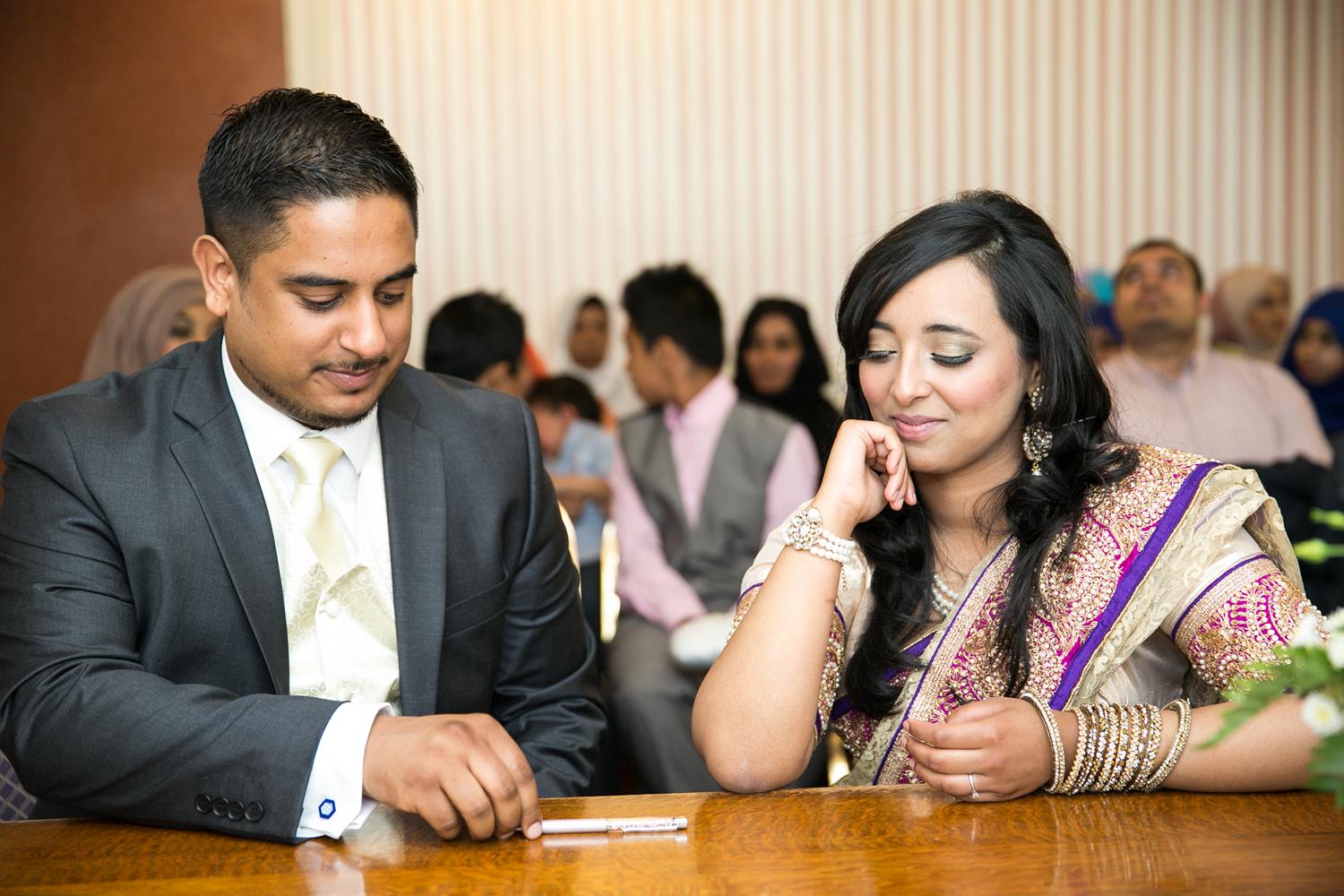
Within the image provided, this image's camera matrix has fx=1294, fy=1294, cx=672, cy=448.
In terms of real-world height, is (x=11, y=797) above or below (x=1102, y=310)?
below

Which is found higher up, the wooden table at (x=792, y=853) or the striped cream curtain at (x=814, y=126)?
the striped cream curtain at (x=814, y=126)

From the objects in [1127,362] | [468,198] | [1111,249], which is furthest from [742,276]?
[1127,362]

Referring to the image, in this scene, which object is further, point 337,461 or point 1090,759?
point 337,461

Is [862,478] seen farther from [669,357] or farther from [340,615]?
[669,357]

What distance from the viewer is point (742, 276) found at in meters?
7.00

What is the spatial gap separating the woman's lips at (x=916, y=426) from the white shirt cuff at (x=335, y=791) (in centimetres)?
89

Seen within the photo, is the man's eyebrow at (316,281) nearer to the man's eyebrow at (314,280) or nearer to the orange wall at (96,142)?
the man's eyebrow at (314,280)

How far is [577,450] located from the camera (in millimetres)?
4945

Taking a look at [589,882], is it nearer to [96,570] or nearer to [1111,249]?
[96,570]

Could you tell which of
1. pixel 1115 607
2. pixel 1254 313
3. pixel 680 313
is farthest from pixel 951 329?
pixel 1254 313

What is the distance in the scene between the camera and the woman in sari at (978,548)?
5.65 ft

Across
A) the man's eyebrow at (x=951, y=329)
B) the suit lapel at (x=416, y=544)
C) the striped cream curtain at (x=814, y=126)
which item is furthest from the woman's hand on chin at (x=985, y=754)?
the striped cream curtain at (x=814, y=126)

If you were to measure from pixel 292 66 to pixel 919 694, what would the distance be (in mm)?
4367

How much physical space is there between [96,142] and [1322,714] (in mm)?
3629
